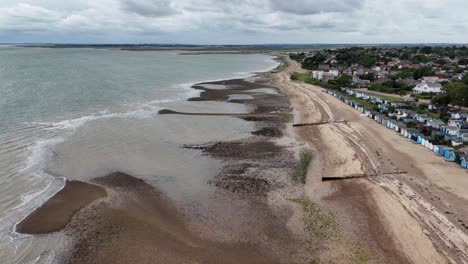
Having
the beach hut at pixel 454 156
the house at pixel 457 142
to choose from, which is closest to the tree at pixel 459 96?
the house at pixel 457 142

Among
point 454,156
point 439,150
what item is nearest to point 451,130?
point 439,150

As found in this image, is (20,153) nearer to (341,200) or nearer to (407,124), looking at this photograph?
(341,200)

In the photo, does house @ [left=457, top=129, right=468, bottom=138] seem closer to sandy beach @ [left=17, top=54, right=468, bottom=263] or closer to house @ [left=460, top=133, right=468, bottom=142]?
house @ [left=460, top=133, right=468, bottom=142]

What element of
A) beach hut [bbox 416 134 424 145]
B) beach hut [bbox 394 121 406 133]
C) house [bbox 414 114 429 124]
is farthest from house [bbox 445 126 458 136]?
house [bbox 414 114 429 124]

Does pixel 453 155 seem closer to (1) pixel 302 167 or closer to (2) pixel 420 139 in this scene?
(2) pixel 420 139

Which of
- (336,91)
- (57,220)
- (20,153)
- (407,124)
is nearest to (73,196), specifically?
(57,220)

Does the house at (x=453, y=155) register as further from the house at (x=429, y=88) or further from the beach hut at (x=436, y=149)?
the house at (x=429, y=88)
